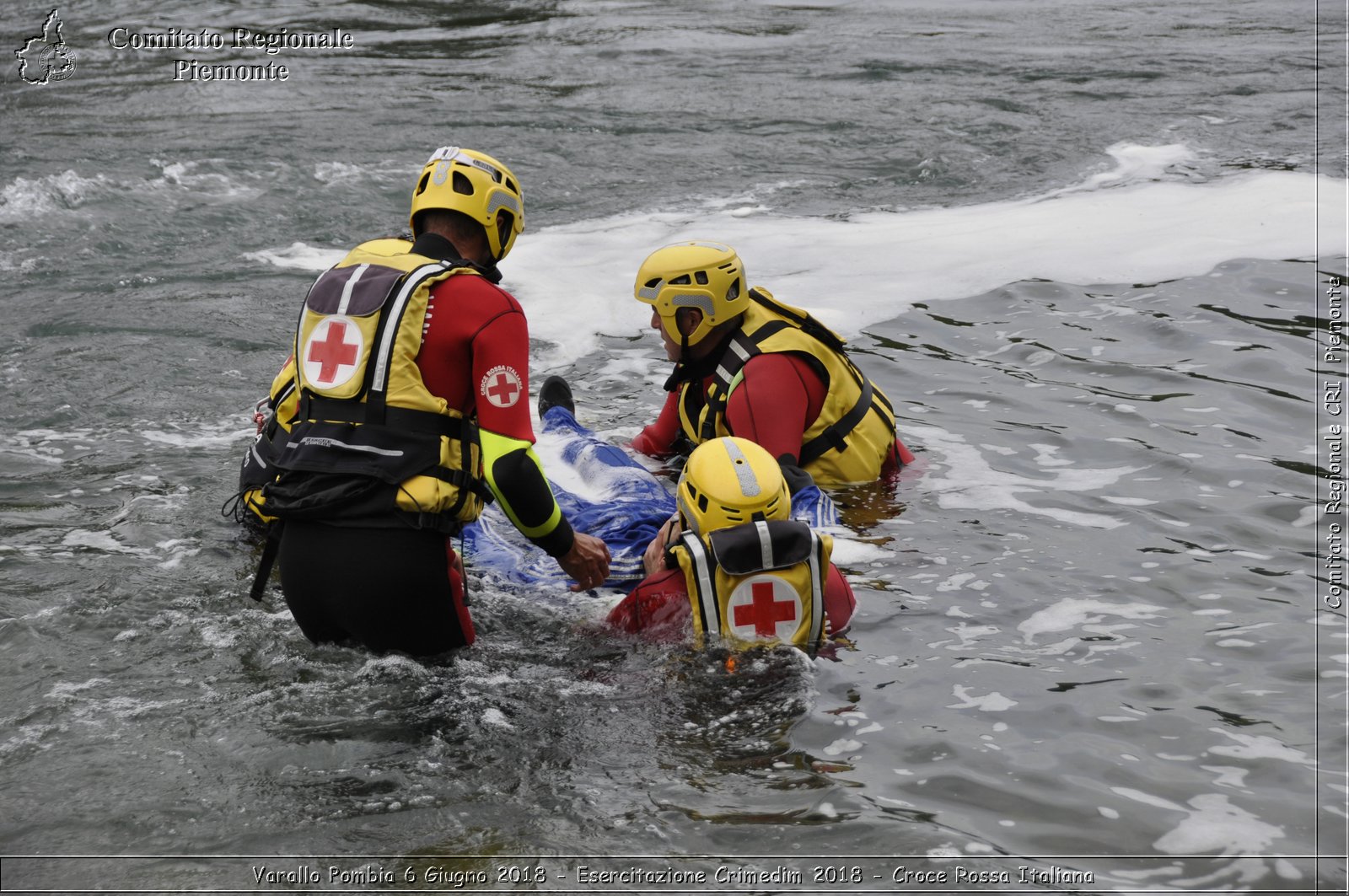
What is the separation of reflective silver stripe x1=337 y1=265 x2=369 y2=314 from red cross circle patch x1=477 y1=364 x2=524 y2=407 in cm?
50

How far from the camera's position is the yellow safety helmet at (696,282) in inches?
237

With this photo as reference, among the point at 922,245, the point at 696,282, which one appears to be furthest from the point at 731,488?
the point at 922,245

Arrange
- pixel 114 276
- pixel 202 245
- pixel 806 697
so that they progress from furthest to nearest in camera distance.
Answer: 1. pixel 202 245
2. pixel 114 276
3. pixel 806 697

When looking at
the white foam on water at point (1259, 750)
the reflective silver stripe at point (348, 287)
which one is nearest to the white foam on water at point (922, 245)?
the reflective silver stripe at point (348, 287)

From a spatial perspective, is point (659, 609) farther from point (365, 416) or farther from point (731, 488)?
point (365, 416)

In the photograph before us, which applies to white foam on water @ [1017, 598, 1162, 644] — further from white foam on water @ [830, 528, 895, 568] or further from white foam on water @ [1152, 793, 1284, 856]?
white foam on water @ [1152, 793, 1284, 856]

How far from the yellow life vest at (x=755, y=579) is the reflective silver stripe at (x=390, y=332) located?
124 cm

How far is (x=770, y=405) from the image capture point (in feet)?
19.7

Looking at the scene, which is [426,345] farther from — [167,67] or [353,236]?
[167,67]

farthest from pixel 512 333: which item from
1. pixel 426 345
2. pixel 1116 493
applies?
pixel 1116 493

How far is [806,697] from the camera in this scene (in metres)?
4.66

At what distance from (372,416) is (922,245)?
8.13 meters

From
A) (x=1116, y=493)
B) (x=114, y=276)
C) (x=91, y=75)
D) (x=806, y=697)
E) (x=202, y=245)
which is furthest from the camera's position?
(x=91, y=75)

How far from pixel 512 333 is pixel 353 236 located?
25.3ft
